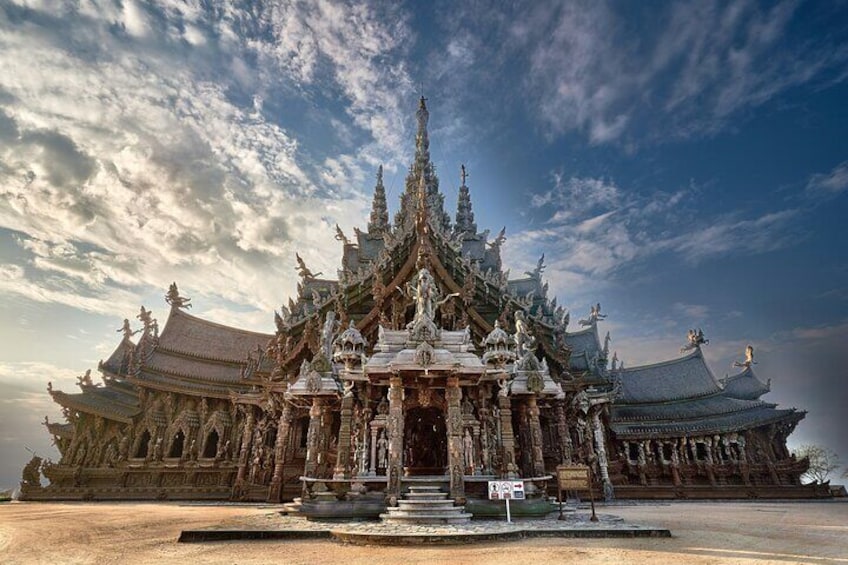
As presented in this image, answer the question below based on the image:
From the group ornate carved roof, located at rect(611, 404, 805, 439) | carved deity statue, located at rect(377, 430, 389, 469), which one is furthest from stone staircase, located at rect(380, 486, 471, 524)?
ornate carved roof, located at rect(611, 404, 805, 439)

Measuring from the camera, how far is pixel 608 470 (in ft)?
64.7

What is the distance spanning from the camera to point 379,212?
3575cm

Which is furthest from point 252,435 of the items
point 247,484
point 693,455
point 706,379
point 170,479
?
point 706,379

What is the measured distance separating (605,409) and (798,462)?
10.8 meters

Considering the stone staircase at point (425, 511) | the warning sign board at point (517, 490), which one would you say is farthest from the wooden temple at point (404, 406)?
the stone staircase at point (425, 511)

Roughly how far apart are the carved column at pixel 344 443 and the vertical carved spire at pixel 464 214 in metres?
22.5

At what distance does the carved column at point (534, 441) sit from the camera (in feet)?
36.1

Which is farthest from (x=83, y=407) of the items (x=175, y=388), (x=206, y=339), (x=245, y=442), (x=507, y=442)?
(x=507, y=442)

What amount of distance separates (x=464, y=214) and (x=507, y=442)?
2639cm

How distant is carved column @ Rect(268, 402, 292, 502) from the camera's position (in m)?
16.8

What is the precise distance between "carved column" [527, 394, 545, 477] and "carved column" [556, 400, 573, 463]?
20.3ft

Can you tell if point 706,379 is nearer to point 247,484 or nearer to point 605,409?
point 605,409

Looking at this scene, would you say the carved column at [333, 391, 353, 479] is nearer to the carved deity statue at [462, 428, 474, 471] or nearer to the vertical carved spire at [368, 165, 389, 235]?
the carved deity statue at [462, 428, 474, 471]

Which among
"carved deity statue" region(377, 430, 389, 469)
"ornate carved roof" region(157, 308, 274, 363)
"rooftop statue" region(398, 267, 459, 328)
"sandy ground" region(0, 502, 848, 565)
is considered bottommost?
→ "sandy ground" region(0, 502, 848, 565)
